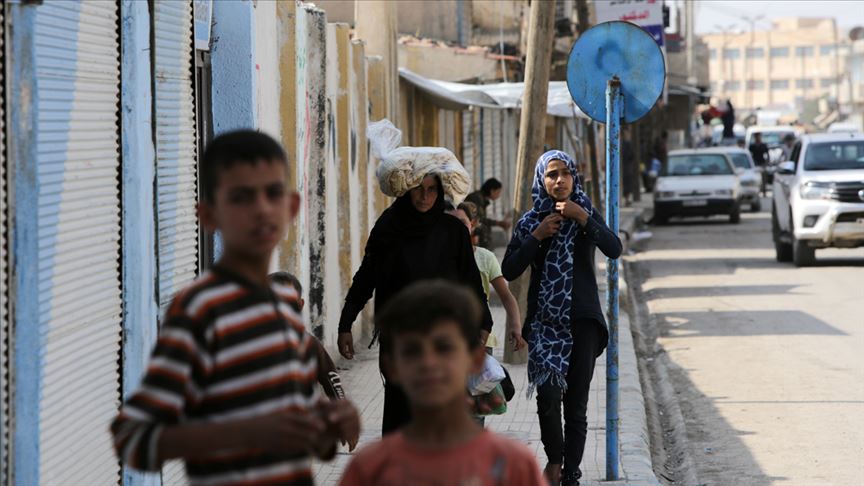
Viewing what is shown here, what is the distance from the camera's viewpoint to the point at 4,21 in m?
4.50

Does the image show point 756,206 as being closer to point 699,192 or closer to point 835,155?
point 699,192

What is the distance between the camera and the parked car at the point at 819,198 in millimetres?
20891

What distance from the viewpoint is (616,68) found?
8117mm

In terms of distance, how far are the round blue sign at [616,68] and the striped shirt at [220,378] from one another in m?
5.17

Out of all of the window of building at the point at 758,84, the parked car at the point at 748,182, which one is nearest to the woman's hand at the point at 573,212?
the parked car at the point at 748,182

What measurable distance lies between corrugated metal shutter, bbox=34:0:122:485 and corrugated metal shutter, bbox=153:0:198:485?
647 millimetres

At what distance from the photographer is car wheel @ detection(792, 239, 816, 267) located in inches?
844

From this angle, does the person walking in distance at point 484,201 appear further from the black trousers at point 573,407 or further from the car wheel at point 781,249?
the black trousers at point 573,407

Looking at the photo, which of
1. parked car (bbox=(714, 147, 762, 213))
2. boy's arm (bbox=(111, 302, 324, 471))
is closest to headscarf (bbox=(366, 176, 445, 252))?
boy's arm (bbox=(111, 302, 324, 471))

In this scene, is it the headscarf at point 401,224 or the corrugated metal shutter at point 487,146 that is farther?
the corrugated metal shutter at point 487,146

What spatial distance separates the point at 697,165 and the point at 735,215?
1481 millimetres

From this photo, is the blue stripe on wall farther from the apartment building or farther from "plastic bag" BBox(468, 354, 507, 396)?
the apartment building

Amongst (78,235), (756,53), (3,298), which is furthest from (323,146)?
(756,53)

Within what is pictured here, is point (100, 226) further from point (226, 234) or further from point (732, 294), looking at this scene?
point (732, 294)
